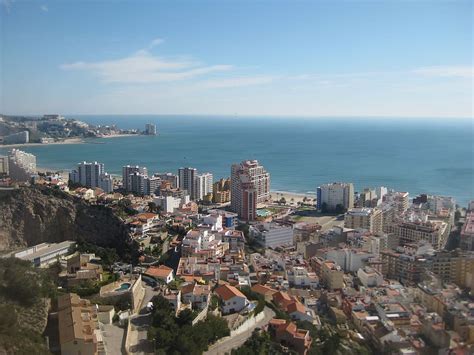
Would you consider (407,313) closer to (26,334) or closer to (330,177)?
(26,334)

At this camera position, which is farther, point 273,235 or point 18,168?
point 18,168

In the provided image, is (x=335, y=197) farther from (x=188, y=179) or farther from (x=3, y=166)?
(x=3, y=166)

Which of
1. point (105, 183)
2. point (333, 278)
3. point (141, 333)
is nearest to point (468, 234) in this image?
point (333, 278)

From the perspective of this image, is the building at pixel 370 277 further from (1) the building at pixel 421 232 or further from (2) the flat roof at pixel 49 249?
(2) the flat roof at pixel 49 249

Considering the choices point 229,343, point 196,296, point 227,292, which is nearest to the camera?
point 229,343

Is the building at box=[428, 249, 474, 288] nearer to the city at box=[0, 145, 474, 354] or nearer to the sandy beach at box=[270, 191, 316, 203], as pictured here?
the city at box=[0, 145, 474, 354]

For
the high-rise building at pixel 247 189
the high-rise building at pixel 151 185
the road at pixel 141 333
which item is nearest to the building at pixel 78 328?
the road at pixel 141 333

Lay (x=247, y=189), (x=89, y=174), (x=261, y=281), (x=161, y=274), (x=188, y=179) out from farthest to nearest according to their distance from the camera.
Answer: (x=89, y=174) < (x=188, y=179) < (x=247, y=189) < (x=261, y=281) < (x=161, y=274)
